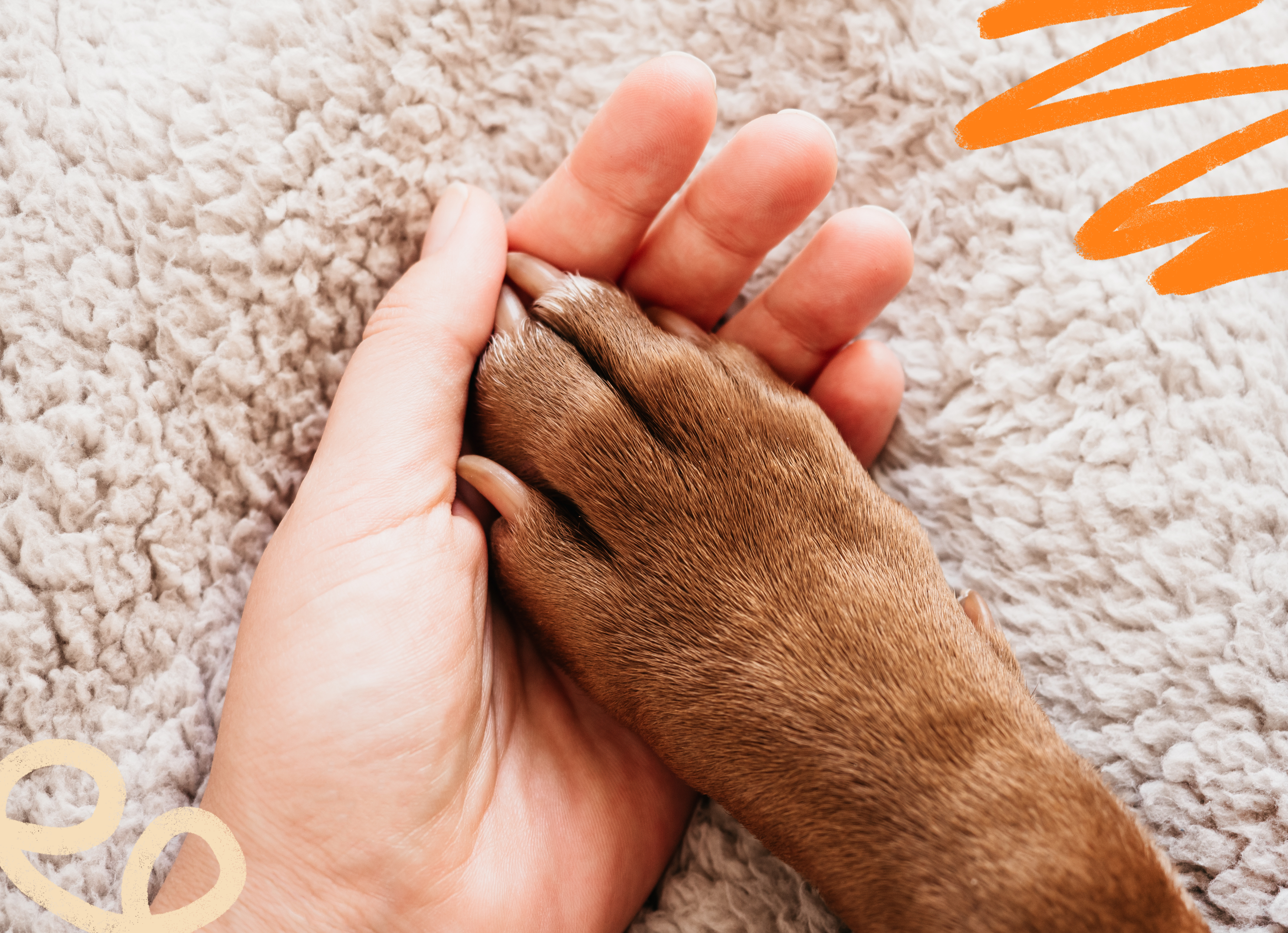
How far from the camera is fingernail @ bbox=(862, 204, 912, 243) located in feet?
3.27

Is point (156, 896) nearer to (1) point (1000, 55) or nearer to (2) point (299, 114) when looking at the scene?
(2) point (299, 114)

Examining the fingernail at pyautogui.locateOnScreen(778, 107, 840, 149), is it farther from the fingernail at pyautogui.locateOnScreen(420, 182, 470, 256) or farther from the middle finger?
the fingernail at pyautogui.locateOnScreen(420, 182, 470, 256)

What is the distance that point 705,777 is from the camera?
0.75m

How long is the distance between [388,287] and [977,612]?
698 millimetres

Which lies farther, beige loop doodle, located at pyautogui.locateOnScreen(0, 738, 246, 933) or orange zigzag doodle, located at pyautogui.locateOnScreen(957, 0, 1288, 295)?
orange zigzag doodle, located at pyautogui.locateOnScreen(957, 0, 1288, 295)

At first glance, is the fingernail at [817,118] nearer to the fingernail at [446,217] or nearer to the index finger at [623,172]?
the index finger at [623,172]

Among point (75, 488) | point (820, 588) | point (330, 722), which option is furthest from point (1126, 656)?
point (75, 488)

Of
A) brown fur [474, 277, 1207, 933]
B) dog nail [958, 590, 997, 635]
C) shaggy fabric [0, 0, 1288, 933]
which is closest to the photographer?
brown fur [474, 277, 1207, 933]

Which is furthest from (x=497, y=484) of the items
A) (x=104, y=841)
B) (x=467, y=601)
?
(x=104, y=841)

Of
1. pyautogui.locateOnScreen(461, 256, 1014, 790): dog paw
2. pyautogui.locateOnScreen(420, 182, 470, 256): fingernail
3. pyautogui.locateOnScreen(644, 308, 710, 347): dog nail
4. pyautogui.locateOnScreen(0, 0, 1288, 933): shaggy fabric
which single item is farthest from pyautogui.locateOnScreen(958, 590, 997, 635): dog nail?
pyautogui.locateOnScreen(420, 182, 470, 256): fingernail

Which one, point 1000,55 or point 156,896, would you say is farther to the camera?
point 1000,55

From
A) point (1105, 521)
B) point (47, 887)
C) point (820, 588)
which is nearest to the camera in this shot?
point (820, 588)

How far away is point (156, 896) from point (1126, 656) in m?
0.96

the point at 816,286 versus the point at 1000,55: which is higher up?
the point at 1000,55
